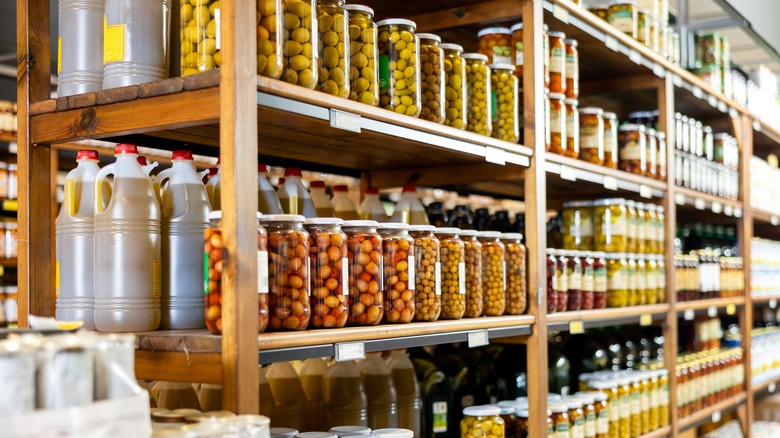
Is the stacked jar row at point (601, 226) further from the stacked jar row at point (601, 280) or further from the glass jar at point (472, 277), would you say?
the glass jar at point (472, 277)

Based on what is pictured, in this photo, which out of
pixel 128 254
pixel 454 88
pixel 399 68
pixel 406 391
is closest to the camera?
pixel 128 254

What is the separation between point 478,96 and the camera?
225 centimetres

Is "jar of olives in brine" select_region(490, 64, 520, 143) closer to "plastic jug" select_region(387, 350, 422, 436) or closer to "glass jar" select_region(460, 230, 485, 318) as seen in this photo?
"glass jar" select_region(460, 230, 485, 318)

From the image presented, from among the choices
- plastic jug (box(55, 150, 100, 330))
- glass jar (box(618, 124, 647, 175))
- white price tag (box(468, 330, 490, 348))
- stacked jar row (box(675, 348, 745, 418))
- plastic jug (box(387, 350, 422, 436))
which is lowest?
stacked jar row (box(675, 348, 745, 418))

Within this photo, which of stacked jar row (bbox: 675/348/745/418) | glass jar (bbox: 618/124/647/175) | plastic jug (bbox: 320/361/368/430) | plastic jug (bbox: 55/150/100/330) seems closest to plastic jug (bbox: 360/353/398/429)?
plastic jug (bbox: 320/361/368/430)

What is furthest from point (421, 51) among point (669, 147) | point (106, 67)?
point (669, 147)

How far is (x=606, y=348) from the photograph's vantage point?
11.1 ft

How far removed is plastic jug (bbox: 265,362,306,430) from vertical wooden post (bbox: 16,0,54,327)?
0.53 metres

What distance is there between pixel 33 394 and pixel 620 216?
2472mm

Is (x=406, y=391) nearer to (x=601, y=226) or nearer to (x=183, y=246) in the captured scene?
(x=183, y=246)

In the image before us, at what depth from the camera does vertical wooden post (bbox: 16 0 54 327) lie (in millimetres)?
1775

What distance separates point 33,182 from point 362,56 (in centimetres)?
73

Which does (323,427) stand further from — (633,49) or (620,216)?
(633,49)

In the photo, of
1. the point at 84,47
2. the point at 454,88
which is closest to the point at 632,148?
the point at 454,88
